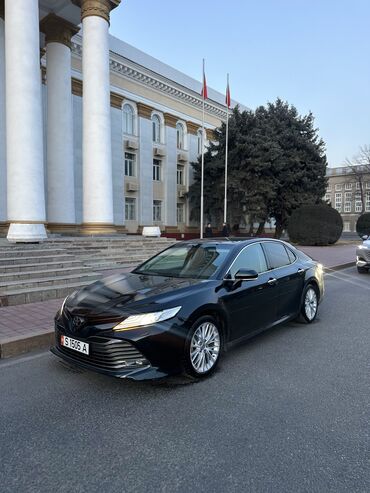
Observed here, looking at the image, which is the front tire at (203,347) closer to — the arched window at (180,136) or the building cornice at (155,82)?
the building cornice at (155,82)

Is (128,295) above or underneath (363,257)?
above

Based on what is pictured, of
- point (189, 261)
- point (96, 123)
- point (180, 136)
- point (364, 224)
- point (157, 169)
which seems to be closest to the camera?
point (189, 261)

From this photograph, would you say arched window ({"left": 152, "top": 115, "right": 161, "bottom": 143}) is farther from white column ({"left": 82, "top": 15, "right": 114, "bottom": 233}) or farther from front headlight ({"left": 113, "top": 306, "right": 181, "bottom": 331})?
front headlight ({"left": 113, "top": 306, "right": 181, "bottom": 331})

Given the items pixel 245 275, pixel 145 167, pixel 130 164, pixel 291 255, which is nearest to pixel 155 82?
pixel 145 167

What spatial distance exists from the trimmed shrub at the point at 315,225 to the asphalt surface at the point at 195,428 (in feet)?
71.4

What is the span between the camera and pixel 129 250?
14.8 m

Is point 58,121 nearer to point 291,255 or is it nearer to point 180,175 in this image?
point 180,175

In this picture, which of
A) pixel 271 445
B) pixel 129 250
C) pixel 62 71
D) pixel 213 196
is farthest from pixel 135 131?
pixel 271 445

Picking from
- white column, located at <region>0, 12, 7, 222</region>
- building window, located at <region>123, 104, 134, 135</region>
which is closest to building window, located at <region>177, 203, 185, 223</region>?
building window, located at <region>123, 104, 134, 135</region>

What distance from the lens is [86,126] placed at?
15680mm

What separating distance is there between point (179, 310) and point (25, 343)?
2423 millimetres

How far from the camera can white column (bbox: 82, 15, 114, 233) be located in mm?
15453

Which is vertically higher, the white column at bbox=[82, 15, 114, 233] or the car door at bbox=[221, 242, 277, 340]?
the white column at bbox=[82, 15, 114, 233]

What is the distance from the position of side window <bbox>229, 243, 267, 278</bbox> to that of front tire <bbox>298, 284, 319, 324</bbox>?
1.26 m
